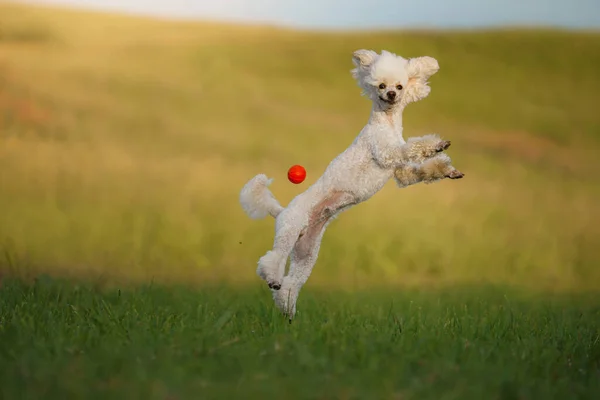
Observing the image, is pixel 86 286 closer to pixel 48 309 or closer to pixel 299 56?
pixel 48 309

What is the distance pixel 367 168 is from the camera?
625 cm

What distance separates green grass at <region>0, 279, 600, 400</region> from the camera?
4.73 metres

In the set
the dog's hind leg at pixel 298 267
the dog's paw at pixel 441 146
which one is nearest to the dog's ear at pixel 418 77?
the dog's paw at pixel 441 146

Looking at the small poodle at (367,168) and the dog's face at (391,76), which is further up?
the dog's face at (391,76)

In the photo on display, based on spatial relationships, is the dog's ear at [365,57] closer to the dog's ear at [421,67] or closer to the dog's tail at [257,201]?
the dog's ear at [421,67]

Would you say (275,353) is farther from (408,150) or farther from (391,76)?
(391,76)

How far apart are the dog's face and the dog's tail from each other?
1.16m

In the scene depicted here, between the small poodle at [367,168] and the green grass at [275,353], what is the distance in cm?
53

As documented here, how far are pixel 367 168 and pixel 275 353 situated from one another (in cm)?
167

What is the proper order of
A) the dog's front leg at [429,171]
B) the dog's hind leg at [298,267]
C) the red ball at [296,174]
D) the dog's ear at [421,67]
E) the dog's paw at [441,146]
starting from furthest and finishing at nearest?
the dog's hind leg at [298,267], the red ball at [296,174], the dog's ear at [421,67], the dog's front leg at [429,171], the dog's paw at [441,146]

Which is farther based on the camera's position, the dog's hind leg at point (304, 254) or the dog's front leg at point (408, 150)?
the dog's hind leg at point (304, 254)

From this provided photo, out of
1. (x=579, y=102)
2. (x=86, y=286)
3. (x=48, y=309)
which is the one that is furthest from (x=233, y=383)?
(x=579, y=102)

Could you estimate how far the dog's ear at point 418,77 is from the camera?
6.36 metres

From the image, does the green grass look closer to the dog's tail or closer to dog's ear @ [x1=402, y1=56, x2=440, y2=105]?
the dog's tail
